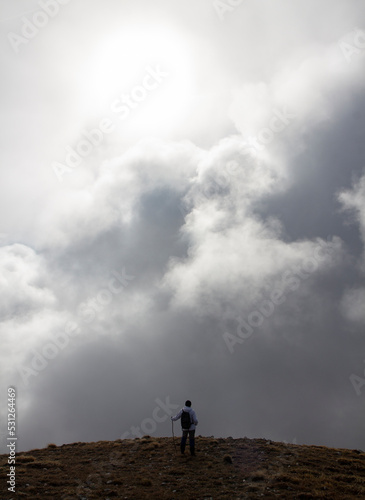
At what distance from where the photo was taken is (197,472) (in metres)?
18.7

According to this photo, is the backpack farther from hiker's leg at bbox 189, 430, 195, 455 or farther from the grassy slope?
the grassy slope

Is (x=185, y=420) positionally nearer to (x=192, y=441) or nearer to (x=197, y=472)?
(x=192, y=441)

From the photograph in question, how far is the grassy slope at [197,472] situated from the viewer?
52.1 feet

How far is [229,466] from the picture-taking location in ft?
65.1

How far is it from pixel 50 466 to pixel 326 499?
17.5 metres

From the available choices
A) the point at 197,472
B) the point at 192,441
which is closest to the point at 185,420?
the point at 192,441

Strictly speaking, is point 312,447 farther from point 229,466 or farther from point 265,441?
point 229,466

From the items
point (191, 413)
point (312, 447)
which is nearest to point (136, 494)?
point (191, 413)

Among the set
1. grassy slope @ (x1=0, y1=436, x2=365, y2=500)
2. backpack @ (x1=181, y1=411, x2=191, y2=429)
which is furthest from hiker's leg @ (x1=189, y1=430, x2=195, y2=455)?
backpack @ (x1=181, y1=411, x2=191, y2=429)

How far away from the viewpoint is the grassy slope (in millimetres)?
15867

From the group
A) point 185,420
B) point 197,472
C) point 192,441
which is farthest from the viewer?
A: point 192,441

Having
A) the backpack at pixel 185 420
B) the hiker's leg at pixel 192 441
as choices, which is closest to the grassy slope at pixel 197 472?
the hiker's leg at pixel 192 441

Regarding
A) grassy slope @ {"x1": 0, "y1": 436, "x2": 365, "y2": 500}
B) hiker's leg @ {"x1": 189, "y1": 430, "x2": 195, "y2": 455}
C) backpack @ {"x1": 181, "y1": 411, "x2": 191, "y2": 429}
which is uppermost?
backpack @ {"x1": 181, "y1": 411, "x2": 191, "y2": 429}

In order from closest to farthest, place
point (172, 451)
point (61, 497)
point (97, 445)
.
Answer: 1. point (61, 497)
2. point (172, 451)
3. point (97, 445)
